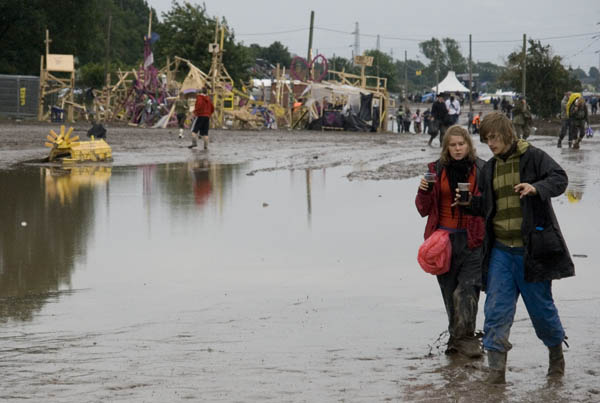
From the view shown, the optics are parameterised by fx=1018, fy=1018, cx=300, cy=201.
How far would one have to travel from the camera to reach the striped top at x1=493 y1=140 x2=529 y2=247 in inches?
212

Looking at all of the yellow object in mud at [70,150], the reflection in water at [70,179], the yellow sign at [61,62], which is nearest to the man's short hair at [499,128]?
the reflection in water at [70,179]

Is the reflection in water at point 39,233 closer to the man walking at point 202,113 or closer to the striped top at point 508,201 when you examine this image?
the striped top at point 508,201

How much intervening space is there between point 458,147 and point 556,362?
4.38 feet

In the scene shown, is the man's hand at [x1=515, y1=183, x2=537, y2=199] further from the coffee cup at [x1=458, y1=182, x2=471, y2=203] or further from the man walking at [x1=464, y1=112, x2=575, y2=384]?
the coffee cup at [x1=458, y1=182, x2=471, y2=203]

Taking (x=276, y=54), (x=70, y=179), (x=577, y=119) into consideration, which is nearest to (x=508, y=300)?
(x=70, y=179)

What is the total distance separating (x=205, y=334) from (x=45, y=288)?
2010 millimetres

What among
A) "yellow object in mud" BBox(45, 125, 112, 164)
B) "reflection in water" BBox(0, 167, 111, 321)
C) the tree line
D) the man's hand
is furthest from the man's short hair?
the tree line

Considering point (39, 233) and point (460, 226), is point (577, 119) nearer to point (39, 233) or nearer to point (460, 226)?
point (39, 233)

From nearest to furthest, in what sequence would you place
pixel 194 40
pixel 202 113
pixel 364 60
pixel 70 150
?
pixel 70 150, pixel 202 113, pixel 364 60, pixel 194 40

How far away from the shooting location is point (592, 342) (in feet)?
20.6

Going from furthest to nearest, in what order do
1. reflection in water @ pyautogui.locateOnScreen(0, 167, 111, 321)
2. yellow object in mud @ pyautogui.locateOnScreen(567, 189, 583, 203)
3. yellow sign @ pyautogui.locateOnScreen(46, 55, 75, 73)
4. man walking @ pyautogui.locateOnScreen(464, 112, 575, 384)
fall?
yellow sign @ pyautogui.locateOnScreen(46, 55, 75, 73), yellow object in mud @ pyautogui.locateOnScreen(567, 189, 583, 203), reflection in water @ pyautogui.locateOnScreen(0, 167, 111, 321), man walking @ pyautogui.locateOnScreen(464, 112, 575, 384)

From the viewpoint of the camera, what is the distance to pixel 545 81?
5547 cm

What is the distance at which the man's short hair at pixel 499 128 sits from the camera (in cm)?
534

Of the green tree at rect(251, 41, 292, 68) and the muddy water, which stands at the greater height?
the green tree at rect(251, 41, 292, 68)
